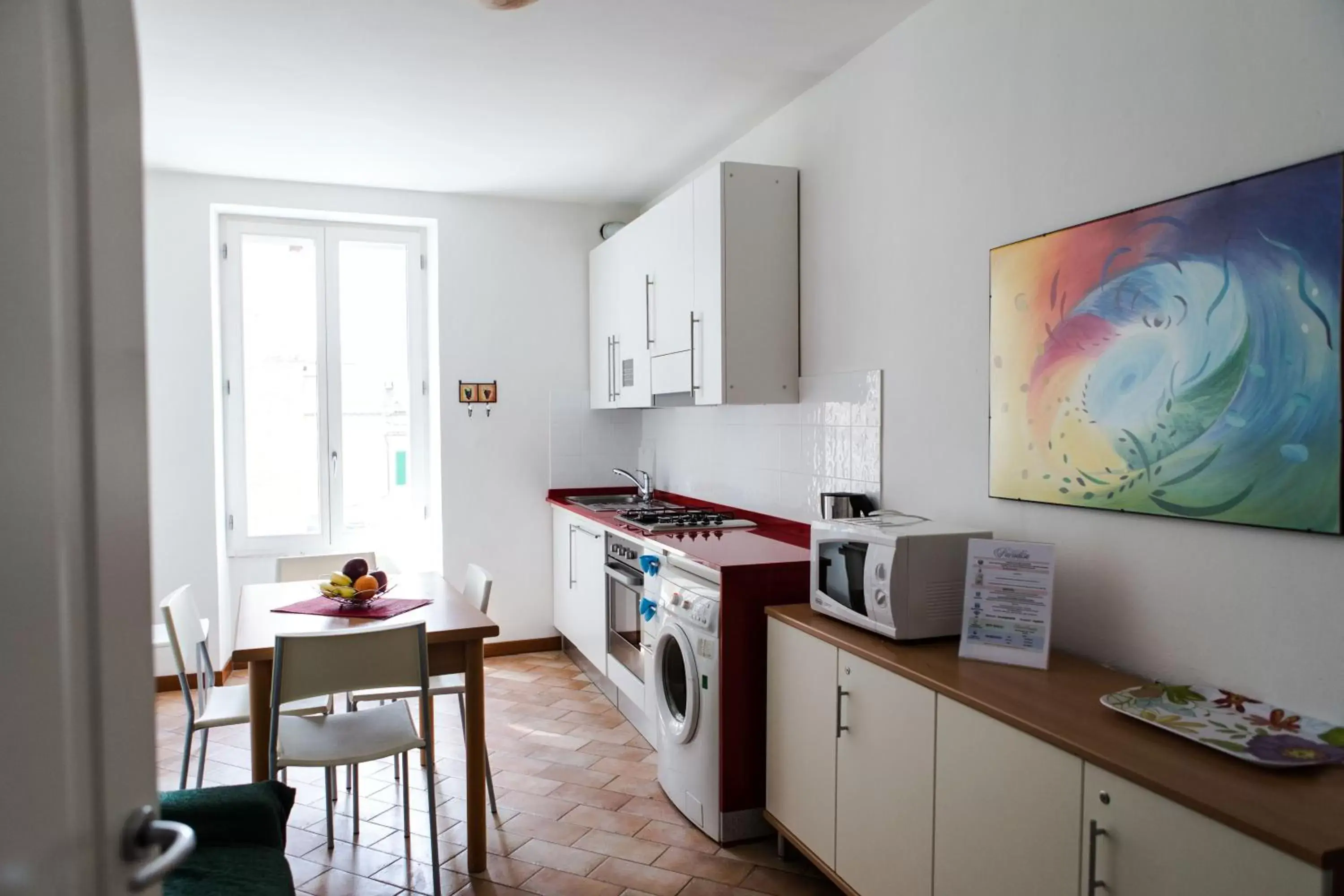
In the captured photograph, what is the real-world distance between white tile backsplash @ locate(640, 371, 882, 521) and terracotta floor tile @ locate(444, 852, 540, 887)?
1615 millimetres

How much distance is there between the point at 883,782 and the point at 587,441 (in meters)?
3.51

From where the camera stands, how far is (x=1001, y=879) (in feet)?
5.91

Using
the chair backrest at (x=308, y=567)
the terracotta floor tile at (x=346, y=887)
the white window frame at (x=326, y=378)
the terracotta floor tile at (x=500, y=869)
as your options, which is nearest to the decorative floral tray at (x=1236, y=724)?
the terracotta floor tile at (x=500, y=869)

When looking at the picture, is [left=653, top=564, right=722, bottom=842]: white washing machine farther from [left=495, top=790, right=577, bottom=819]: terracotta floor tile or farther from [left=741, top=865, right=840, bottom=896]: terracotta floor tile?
[left=495, top=790, right=577, bottom=819]: terracotta floor tile

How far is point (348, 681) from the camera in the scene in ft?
8.23

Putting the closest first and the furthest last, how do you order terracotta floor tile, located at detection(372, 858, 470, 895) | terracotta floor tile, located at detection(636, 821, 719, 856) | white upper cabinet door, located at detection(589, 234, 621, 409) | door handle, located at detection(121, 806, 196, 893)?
1. door handle, located at detection(121, 806, 196, 893)
2. terracotta floor tile, located at detection(372, 858, 470, 895)
3. terracotta floor tile, located at detection(636, 821, 719, 856)
4. white upper cabinet door, located at detection(589, 234, 621, 409)

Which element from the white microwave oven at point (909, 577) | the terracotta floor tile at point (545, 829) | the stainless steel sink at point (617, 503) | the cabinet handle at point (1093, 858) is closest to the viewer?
the cabinet handle at point (1093, 858)

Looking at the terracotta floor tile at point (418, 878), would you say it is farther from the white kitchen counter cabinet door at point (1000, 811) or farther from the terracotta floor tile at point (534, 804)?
the white kitchen counter cabinet door at point (1000, 811)

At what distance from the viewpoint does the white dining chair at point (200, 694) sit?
9.59ft

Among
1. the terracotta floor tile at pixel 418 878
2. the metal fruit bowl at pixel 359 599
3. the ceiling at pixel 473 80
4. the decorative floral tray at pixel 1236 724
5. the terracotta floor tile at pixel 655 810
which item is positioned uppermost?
the ceiling at pixel 473 80

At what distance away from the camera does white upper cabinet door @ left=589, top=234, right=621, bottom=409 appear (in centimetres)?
490

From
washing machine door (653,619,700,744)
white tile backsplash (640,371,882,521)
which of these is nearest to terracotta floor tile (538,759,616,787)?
washing machine door (653,619,700,744)

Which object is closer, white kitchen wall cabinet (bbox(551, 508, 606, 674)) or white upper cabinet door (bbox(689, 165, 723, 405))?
white upper cabinet door (bbox(689, 165, 723, 405))

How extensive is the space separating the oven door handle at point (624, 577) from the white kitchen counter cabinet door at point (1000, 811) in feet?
6.04
